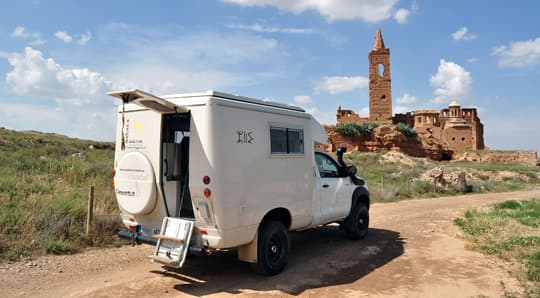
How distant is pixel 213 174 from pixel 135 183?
151 centimetres

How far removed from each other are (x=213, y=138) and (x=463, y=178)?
2310 centimetres

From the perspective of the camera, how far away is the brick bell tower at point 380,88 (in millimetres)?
54906

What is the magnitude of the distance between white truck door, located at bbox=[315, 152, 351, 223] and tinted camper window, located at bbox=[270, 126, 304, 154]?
3.40ft

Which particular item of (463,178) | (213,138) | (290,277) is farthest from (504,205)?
(213,138)

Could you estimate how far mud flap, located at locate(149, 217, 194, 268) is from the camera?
5.50 meters

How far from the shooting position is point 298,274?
6523 mm

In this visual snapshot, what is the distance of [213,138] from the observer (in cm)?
542

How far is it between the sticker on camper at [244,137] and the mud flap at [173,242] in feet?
4.51

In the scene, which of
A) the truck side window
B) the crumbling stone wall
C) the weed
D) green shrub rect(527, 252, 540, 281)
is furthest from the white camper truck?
the crumbling stone wall

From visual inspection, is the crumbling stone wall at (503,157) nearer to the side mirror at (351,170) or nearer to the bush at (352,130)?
the bush at (352,130)

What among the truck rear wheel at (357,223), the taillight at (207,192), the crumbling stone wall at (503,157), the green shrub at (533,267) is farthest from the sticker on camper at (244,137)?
the crumbling stone wall at (503,157)

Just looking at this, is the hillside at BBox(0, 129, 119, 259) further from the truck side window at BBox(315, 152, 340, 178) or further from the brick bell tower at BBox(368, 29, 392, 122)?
the brick bell tower at BBox(368, 29, 392, 122)

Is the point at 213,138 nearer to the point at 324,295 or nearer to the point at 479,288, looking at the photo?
the point at 324,295

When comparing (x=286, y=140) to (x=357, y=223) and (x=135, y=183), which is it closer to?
(x=135, y=183)
